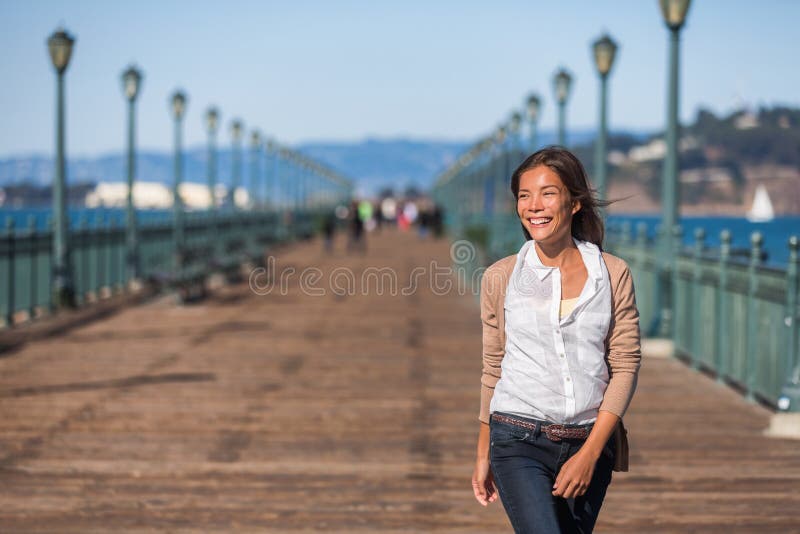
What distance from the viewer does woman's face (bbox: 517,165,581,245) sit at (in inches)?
161

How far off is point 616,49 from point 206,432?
12.4 metres

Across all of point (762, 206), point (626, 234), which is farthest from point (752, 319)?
point (762, 206)

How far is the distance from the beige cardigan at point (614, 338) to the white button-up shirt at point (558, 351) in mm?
43

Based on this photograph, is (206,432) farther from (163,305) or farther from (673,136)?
(163,305)

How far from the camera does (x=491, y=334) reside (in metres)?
4.26

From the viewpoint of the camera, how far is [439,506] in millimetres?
7605

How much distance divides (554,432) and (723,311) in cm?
901

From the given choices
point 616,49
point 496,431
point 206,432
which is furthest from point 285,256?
point 496,431

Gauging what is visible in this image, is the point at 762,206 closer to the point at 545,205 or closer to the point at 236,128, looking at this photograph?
the point at 236,128

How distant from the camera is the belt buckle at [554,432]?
13.1ft

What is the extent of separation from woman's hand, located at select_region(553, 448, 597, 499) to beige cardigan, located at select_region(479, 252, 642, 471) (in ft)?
0.52

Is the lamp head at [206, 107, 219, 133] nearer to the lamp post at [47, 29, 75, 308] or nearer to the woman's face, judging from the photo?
the lamp post at [47, 29, 75, 308]

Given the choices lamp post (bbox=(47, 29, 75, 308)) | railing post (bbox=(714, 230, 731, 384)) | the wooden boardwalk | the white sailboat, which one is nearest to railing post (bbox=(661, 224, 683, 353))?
the wooden boardwalk

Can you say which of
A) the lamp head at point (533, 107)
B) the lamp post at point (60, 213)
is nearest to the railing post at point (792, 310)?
the lamp post at point (60, 213)
